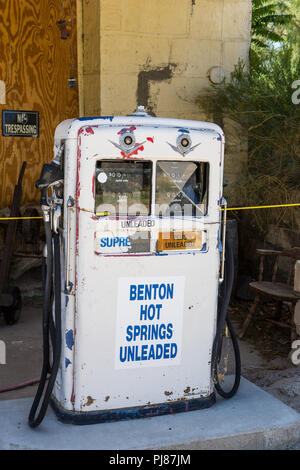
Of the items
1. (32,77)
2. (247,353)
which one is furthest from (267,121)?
(32,77)

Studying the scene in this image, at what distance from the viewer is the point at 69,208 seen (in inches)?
106

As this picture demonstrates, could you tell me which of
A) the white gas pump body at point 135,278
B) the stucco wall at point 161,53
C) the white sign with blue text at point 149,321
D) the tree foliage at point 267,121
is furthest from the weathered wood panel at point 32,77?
the white sign with blue text at point 149,321

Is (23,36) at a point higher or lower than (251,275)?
higher

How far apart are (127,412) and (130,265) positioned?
0.76 metres

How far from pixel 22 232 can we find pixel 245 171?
2592mm

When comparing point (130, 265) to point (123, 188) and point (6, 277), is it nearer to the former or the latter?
point (123, 188)

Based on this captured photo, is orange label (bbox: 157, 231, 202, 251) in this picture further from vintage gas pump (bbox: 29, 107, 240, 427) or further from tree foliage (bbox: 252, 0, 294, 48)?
tree foliage (bbox: 252, 0, 294, 48)

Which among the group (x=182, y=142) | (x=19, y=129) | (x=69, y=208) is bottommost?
(x=69, y=208)

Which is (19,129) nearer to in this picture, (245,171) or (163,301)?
(245,171)

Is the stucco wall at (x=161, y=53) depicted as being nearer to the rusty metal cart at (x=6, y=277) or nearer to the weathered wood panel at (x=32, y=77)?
the weathered wood panel at (x=32, y=77)

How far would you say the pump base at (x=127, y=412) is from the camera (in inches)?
111

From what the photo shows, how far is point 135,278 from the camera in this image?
9.30 ft

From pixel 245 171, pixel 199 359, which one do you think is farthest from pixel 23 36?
pixel 199 359
